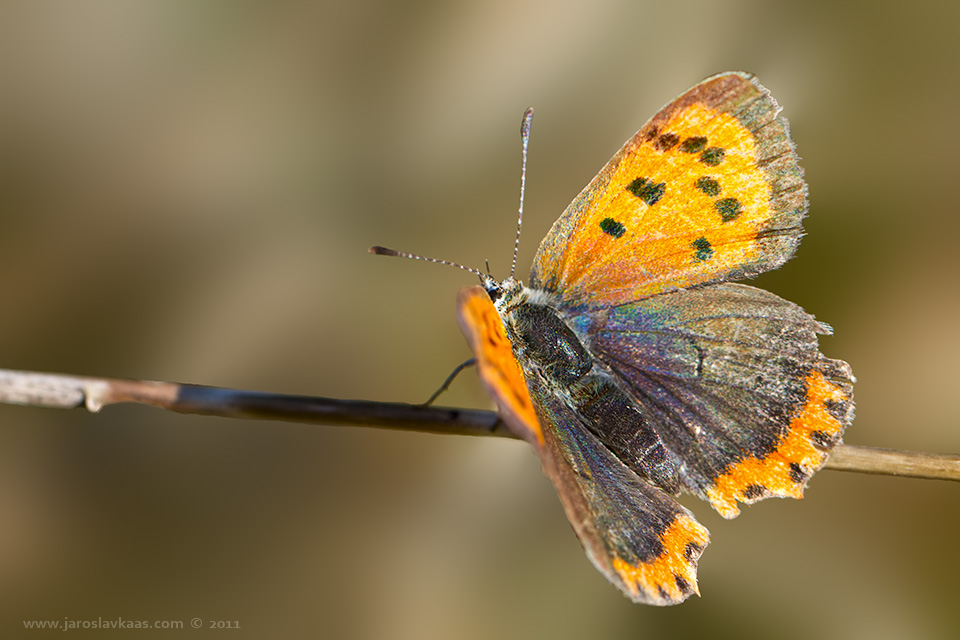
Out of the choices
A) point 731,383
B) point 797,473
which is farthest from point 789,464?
point 731,383

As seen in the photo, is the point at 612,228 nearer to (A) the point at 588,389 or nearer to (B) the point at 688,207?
(B) the point at 688,207

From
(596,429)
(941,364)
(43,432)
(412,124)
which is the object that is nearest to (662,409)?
(596,429)

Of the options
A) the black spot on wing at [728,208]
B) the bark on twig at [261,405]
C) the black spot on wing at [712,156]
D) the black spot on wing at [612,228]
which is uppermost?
the black spot on wing at [712,156]

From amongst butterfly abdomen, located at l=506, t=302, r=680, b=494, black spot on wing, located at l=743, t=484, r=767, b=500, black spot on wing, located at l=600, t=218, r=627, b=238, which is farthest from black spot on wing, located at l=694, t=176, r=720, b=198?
black spot on wing, located at l=743, t=484, r=767, b=500

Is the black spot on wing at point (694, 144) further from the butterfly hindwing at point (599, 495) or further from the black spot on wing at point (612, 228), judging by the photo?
the butterfly hindwing at point (599, 495)

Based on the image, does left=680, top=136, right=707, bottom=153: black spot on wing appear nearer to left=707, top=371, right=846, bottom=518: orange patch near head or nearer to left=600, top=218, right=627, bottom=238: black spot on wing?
left=600, top=218, right=627, bottom=238: black spot on wing

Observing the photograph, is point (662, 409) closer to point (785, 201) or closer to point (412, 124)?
point (785, 201)

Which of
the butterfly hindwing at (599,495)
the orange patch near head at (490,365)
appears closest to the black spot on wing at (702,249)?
the butterfly hindwing at (599,495)
